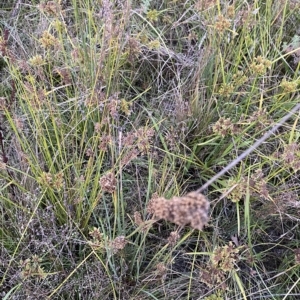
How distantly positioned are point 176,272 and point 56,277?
11.7 inches

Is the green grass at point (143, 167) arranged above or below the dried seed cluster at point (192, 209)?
below

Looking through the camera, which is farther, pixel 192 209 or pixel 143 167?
pixel 143 167

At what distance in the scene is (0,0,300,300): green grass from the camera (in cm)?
108

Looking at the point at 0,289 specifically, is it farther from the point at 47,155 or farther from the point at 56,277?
the point at 47,155

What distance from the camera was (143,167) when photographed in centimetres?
129

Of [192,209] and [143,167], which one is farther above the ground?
[192,209]

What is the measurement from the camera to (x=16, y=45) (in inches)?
61.4

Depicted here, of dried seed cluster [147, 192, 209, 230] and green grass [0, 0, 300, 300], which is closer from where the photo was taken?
dried seed cluster [147, 192, 209, 230]

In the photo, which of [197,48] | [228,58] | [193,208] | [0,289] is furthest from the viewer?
[197,48]

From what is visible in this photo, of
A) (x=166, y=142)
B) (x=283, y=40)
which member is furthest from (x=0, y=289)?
(x=283, y=40)

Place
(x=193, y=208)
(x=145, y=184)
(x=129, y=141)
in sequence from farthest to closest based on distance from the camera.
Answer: (x=145, y=184)
(x=129, y=141)
(x=193, y=208)

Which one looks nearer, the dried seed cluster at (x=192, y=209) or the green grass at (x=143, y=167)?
the dried seed cluster at (x=192, y=209)

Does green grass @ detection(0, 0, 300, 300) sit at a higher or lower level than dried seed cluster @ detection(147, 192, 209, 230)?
lower

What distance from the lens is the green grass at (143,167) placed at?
3.54ft
